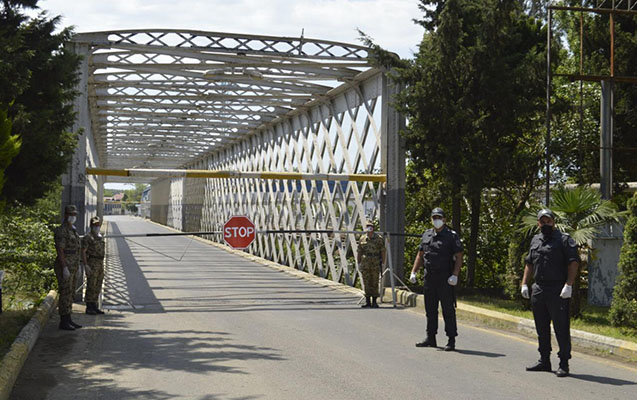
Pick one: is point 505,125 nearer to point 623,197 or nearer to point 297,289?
point 623,197

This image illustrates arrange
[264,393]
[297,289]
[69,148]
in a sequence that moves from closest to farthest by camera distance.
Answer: [264,393] < [69,148] < [297,289]

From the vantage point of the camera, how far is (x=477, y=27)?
14.4 meters

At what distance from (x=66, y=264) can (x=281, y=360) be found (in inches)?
171

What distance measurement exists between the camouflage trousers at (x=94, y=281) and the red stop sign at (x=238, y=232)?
327 cm

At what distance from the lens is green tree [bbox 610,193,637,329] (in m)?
9.99

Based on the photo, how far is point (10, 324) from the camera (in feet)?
31.2

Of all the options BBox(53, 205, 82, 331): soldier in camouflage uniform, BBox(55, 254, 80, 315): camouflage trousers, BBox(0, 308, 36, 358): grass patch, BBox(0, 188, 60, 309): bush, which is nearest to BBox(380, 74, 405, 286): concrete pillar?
BBox(0, 188, 60, 309): bush

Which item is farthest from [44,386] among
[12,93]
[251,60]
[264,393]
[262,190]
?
[262,190]

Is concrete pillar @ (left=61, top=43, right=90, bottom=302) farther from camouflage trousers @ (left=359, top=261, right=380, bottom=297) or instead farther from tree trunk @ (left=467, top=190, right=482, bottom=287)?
tree trunk @ (left=467, top=190, right=482, bottom=287)

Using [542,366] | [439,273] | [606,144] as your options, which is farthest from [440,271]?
[606,144]

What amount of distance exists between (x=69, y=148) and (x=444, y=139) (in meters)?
7.32

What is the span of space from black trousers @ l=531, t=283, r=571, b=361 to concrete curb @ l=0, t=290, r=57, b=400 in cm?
535

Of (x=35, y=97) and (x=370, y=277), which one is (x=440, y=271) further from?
(x=35, y=97)

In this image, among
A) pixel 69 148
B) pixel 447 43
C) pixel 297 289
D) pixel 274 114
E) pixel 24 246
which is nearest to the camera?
pixel 69 148
